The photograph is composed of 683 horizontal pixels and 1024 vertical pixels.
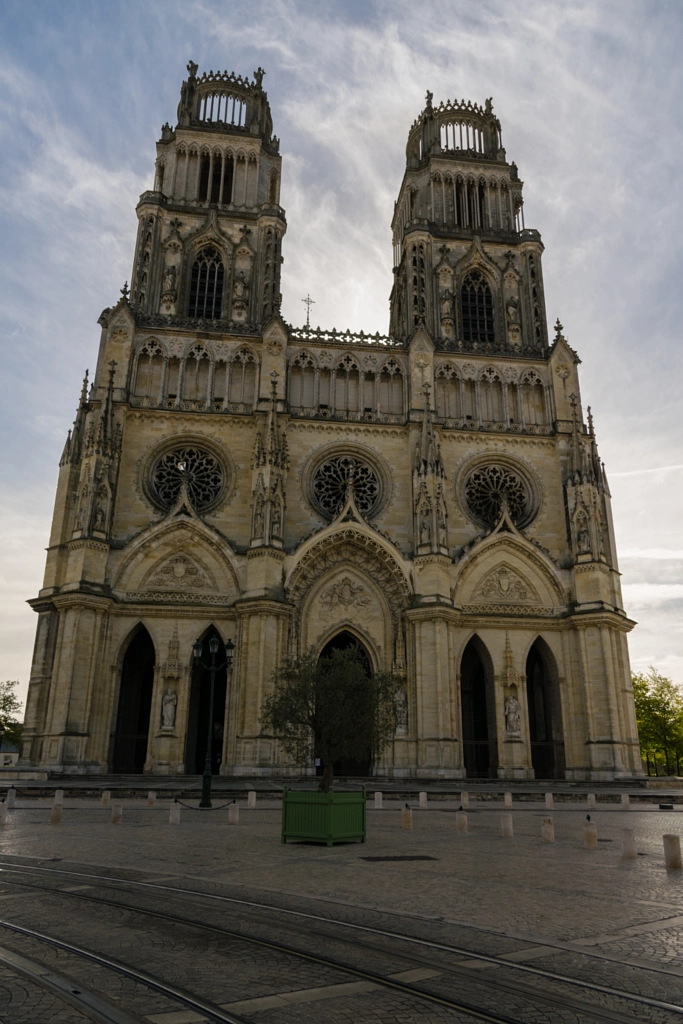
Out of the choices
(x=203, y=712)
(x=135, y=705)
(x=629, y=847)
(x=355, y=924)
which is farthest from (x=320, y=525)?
(x=355, y=924)

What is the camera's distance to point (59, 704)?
31.6 metres

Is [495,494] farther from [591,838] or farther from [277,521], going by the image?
[591,838]

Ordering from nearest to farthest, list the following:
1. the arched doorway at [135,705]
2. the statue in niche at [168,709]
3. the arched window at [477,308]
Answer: the statue in niche at [168,709] < the arched doorway at [135,705] < the arched window at [477,308]

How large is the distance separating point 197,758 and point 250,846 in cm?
2327

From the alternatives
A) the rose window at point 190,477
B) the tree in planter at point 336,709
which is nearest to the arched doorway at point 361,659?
the rose window at point 190,477

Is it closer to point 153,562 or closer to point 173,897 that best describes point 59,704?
point 153,562

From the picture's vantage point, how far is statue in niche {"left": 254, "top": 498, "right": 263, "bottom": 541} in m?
34.9

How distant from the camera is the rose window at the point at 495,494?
3919 centimetres

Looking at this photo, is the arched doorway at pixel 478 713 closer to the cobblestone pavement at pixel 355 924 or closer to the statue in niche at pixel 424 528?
the statue in niche at pixel 424 528

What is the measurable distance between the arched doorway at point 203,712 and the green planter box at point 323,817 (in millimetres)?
21007

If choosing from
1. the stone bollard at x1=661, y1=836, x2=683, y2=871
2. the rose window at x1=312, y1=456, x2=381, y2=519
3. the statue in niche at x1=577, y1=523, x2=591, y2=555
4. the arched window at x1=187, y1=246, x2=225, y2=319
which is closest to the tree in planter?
the stone bollard at x1=661, y1=836, x2=683, y2=871

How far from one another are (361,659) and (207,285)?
2204cm

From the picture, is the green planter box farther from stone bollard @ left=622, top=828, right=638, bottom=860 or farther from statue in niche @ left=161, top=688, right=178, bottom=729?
statue in niche @ left=161, top=688, right=178, bottom=729

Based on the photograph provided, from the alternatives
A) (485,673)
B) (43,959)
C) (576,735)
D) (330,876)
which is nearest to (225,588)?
(485,673)
